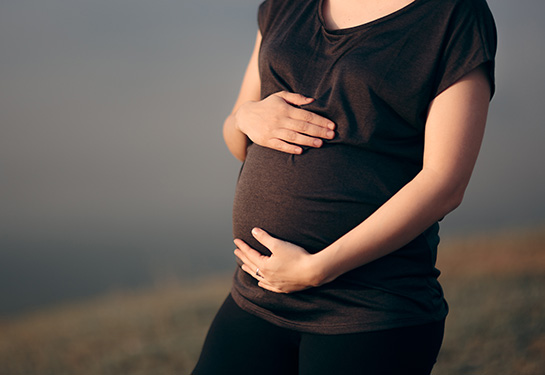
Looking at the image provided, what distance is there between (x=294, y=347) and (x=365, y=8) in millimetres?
802

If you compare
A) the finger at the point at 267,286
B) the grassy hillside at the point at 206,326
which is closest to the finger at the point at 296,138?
the finger at the point at 267,286

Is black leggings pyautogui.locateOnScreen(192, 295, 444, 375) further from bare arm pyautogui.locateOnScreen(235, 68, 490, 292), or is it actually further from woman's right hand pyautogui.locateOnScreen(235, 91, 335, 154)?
woman's right hand pyautogui.locateOnScreen(235, 91, 335, 154)

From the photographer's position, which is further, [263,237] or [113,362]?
[113,362]

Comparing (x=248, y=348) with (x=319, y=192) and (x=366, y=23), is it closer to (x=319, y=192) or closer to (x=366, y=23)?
(x=319, y=192)

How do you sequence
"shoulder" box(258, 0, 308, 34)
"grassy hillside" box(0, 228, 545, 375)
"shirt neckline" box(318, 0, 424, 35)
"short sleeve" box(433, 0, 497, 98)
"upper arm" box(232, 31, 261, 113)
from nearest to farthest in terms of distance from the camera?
"short sleeve" box(433, 0, 497, 98)
"shirt neckline" box(318, 0, 424, 35)
"shoulder" box(258, 0, 308, 34)
"upper arm" box(232, 31, 261, 113)
"grassy hillside" box(0, 228, 545, 375)

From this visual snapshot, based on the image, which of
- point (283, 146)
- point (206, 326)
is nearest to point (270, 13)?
point (283, 146)

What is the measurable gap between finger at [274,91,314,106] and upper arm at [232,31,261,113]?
242mm

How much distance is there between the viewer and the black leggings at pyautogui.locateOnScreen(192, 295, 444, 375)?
109cm

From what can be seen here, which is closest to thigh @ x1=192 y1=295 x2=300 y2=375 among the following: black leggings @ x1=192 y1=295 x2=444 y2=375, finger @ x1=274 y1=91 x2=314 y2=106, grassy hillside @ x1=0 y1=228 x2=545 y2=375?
black leggings @ x1=192 y1=295 x2=444 y2=375

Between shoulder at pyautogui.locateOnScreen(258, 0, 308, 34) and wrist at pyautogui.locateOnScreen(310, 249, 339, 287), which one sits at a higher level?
shoulder at pyautogui.locateOnScreen(258, 0, 308, 34)

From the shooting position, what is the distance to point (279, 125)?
4.04 ft

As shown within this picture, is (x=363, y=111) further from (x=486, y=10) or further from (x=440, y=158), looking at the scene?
(x=486, y=10)

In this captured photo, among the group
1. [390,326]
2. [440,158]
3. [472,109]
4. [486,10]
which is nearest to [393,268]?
[390,326]

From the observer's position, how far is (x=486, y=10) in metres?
1.10
